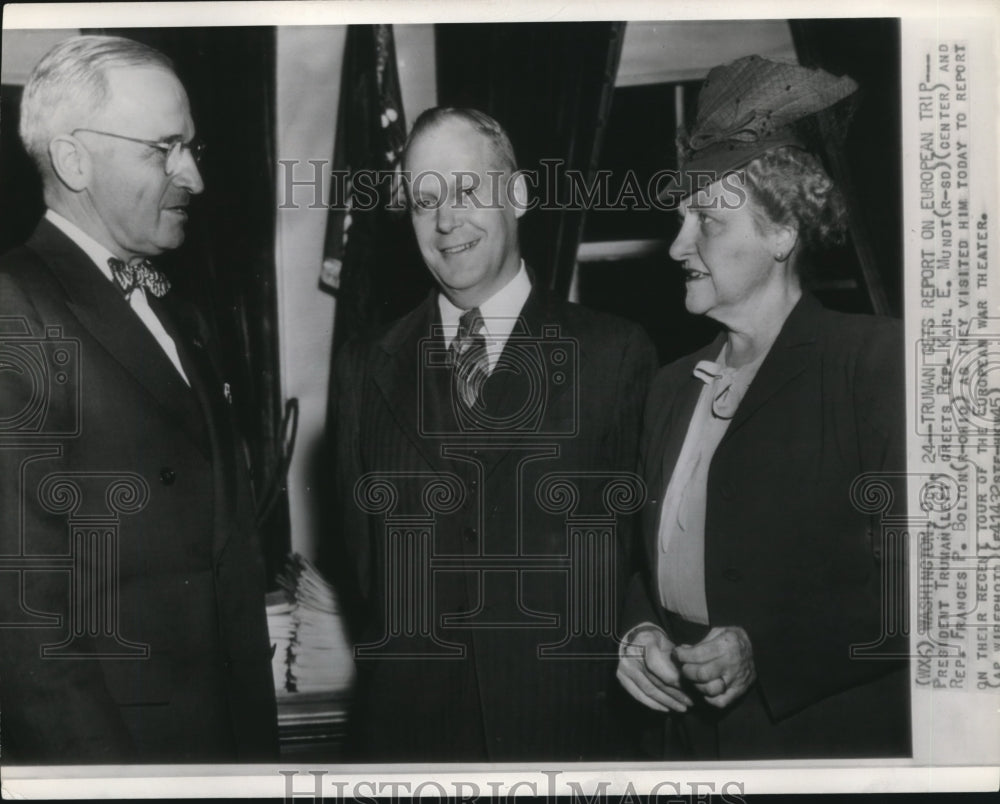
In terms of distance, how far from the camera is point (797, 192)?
2.53 meters

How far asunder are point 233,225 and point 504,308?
653 mm

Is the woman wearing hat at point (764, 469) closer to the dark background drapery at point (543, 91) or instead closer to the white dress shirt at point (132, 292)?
the dark background drapery at point (543, 91)

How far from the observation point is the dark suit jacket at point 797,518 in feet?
8.18

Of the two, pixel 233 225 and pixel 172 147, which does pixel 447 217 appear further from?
pixel 172 147

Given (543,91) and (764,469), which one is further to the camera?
(543,91)

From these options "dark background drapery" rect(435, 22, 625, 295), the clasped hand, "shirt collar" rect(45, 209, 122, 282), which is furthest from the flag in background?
the clasped hand

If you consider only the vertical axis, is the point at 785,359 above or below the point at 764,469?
above

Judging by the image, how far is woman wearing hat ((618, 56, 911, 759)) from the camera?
8.20ft

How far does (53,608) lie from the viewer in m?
2.60

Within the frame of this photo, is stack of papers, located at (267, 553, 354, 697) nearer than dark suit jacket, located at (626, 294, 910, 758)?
No

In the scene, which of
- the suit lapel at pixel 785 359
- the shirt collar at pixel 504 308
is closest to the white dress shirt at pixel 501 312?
the shirt collar at pixel 504 308

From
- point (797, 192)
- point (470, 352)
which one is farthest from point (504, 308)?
point (797, 192)

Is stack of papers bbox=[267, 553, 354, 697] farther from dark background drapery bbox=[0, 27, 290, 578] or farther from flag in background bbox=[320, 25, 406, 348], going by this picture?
flag in background bbox=[320, 25, 406, 348]

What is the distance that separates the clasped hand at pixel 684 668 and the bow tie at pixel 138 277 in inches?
52.9
